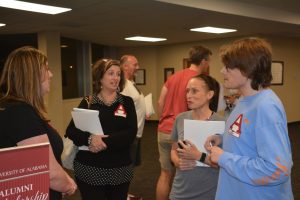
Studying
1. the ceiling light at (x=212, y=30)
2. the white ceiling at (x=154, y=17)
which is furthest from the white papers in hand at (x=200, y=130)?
the ceiling light at (x=212, y=30)

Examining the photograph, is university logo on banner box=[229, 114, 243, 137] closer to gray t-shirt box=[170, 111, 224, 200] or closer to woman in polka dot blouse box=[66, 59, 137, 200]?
gray t-shirt box=[170, 111, 224, 200]

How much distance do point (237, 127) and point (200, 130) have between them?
1.64ft

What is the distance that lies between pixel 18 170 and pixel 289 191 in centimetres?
109

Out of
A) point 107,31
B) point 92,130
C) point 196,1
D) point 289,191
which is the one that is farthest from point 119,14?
point 289,191

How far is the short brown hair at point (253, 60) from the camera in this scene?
1.28 m

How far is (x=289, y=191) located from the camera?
134 cm

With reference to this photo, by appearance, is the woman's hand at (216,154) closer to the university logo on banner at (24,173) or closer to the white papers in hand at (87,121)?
the university logo on banner at (24,173)

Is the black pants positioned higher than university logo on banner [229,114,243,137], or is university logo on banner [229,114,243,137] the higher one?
university logo on banner [229,114,243,137]

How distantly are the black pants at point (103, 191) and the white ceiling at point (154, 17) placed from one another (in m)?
2.93

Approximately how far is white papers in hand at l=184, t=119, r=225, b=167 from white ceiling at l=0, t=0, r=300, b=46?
3005mm

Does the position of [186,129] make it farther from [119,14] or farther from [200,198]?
[119,14]

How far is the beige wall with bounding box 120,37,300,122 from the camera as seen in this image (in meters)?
8.91

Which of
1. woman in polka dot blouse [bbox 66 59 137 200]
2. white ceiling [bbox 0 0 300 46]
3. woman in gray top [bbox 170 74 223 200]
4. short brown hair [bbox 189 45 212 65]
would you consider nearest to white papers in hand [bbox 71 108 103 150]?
woman in polka dot blouse [bbox 66 59 137 200]

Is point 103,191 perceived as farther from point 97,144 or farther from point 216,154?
point 216,154
